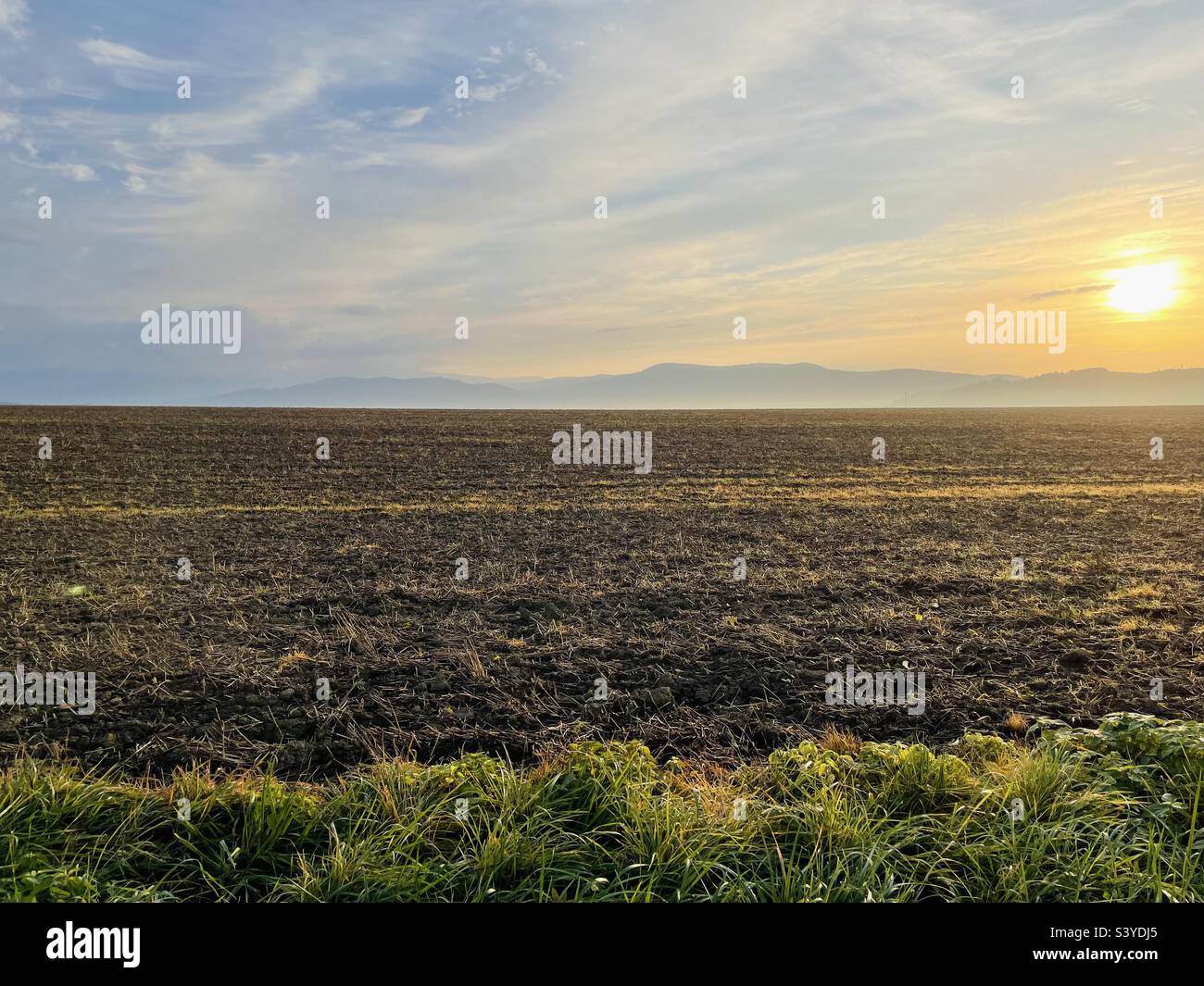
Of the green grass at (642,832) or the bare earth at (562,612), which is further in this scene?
the bare earth at (562,612)

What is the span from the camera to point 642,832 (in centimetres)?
419

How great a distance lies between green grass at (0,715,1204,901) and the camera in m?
3.85

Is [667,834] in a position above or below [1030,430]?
below

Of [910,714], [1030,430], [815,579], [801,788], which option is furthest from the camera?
[1030,430]

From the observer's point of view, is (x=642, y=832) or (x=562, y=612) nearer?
(x=642, y=832)

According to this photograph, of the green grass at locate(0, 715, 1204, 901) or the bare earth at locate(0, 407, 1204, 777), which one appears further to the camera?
the bare earth at locate(0, 407, 1204, 777)

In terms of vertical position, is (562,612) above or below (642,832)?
above

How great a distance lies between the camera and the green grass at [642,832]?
3852 mm
